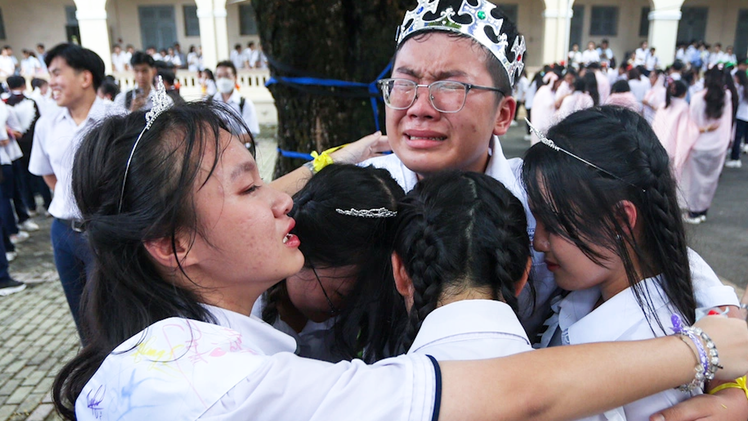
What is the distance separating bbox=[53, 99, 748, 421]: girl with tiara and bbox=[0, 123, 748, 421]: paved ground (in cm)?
170

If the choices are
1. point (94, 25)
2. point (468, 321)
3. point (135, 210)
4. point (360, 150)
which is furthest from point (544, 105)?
point (94, 25)

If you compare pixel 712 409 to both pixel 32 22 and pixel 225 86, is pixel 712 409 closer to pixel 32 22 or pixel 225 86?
pixel 225 86

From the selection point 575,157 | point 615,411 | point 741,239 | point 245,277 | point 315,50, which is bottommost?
point 741,239

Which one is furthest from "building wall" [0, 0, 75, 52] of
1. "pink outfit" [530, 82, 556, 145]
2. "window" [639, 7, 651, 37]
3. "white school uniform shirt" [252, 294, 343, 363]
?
"white school uniform shirt" [252, 294, 343, 363]

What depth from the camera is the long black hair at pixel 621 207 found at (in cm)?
140

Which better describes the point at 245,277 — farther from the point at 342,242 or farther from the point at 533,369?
the point at 533,369

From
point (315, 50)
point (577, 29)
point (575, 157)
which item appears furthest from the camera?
point (577, 29)

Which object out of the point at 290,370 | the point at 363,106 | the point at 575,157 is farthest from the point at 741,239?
the point at 290,370

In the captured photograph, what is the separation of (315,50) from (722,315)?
175 centimetres

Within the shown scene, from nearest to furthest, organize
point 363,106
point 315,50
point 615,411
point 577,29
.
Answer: point 615,411 → point 315,50 → point 363,106 → point 577,29

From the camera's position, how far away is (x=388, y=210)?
1500 mm

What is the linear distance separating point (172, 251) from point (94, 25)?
66.1ft

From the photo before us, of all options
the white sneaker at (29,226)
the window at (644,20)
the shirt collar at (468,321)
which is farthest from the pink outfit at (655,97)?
the window at (644,20)

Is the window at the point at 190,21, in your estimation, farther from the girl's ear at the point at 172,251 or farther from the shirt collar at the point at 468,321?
the shirt collar at the point at 468,321
